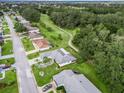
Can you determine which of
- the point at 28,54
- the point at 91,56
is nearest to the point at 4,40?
the point at 28,54

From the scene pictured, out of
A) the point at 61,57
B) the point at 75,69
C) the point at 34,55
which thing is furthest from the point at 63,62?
the point at 34,55

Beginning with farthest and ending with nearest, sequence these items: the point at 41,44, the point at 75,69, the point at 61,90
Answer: the point at 41,44
the point at 75,69
the point at 61,90

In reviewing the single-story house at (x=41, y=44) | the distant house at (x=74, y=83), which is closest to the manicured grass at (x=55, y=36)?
the single-story house at (x=41, y=44)

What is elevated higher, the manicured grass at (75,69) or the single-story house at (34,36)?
the single-story house at (34,36)

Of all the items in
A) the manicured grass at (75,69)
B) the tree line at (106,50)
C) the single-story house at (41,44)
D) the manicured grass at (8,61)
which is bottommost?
the manicured grass at (75,69)

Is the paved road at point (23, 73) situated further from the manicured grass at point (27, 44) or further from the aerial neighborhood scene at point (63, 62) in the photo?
the manicured grass at point (27, 44)

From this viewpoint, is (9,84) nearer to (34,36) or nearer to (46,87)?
(46,87)

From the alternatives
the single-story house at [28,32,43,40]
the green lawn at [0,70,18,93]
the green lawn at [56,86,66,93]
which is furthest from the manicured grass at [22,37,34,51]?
the green lawn at [56,86,66,93]

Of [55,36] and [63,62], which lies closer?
[63,62]
